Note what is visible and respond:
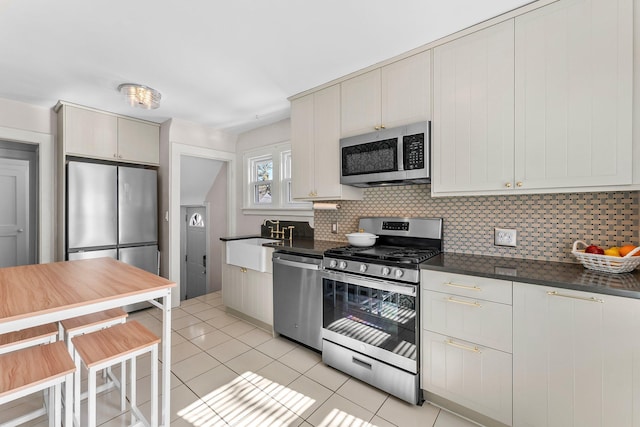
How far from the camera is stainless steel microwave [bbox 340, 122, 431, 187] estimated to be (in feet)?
6.75

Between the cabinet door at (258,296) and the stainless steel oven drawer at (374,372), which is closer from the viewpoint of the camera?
the stainless steel oven drawer at (374,372)

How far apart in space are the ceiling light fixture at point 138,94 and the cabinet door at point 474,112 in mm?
2597

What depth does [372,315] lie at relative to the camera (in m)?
2.04

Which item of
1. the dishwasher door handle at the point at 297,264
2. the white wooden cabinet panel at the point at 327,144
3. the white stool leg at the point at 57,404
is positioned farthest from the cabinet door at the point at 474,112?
the white stool leg at the point at 57,404

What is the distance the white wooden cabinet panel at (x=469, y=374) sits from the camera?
1556 millimetres

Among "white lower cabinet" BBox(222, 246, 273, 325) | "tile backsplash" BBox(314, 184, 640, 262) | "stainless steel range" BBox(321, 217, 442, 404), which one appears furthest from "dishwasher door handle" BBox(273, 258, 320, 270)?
"tile backsplash" BBox(314, 184, 640, 262)

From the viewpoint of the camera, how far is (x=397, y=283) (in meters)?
1.88

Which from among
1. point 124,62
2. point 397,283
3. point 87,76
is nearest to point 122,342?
point 397,283

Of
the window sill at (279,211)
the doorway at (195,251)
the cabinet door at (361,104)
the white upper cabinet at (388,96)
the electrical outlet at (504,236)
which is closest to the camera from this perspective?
the electrical outlet at (504,236)

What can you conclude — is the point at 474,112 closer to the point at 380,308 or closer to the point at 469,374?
the point at 380,308

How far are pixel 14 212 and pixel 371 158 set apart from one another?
4580mm

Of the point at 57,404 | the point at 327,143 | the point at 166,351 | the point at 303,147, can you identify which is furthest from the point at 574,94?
the point at 57,404

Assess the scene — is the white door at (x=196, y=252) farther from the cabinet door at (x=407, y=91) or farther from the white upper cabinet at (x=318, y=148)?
the cabinet door at (x=407, y=91)

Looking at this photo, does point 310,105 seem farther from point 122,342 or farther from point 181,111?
point 122,342
